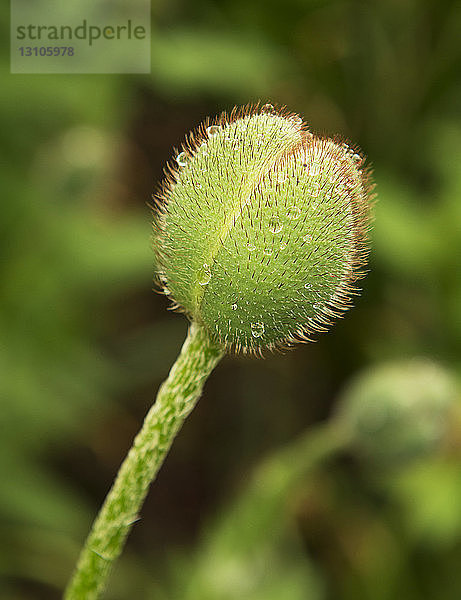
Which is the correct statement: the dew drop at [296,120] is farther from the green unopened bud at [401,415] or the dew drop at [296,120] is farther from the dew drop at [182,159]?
the green unopened bud at [401,415]

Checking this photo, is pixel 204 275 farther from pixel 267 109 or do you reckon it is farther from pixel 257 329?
pixel 267 109

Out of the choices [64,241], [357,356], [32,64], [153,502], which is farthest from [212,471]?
[32,64]

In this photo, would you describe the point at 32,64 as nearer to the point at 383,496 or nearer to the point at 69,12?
the point at 69,12

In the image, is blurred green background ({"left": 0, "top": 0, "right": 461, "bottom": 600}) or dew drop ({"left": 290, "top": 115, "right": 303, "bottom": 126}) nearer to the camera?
dew drop ({"left": 290, "top": 115, "right": 303, "bottom": 126})
